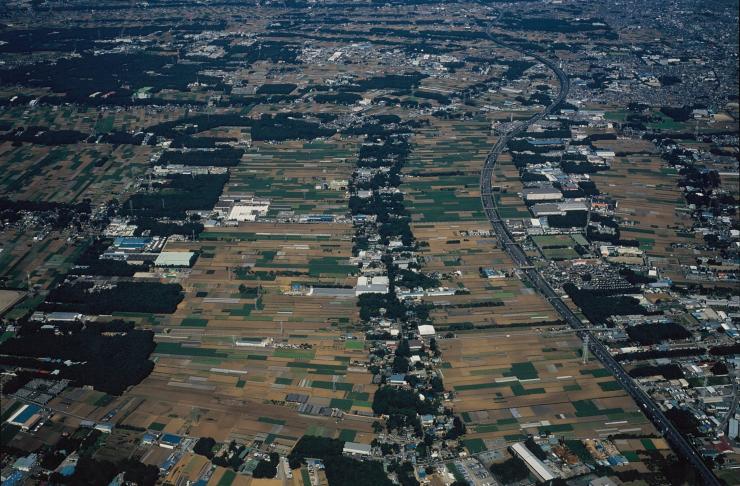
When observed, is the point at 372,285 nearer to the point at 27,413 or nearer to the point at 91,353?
the point at 91,353

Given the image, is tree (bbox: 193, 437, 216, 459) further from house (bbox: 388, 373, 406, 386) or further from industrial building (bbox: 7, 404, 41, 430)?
house (bbox: 388, 373, 406, 386)

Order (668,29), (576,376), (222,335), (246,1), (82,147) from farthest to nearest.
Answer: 1. (246,1)
2. (668,29)
3. (82,147)
4. (222,335)
5. (576,376)

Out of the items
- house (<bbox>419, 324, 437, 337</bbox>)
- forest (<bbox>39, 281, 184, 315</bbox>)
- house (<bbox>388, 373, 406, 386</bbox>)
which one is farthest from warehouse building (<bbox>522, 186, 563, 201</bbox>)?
forest (<bbox>39, 281, 184, 315</bbox>)

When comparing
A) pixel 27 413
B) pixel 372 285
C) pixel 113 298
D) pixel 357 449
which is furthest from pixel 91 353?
pixel 372 285

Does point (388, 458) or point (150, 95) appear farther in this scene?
point (150, 95)

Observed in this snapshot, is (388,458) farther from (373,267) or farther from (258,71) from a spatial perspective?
(258,71)

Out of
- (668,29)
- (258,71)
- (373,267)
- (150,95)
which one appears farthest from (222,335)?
(668,29)

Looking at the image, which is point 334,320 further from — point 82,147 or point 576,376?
point 82,147

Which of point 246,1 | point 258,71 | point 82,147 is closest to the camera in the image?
point 82,147
